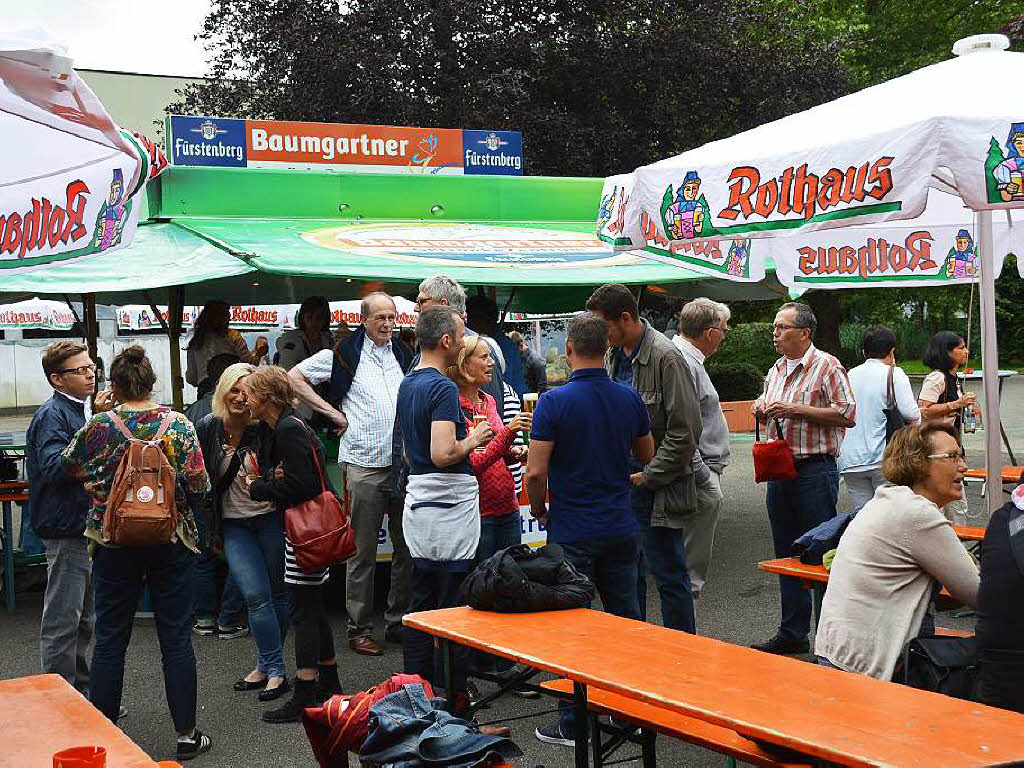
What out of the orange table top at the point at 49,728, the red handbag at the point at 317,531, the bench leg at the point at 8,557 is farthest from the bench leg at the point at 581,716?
the bench leg at the point at 8,557

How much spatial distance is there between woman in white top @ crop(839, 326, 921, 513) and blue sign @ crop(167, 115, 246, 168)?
5.49m

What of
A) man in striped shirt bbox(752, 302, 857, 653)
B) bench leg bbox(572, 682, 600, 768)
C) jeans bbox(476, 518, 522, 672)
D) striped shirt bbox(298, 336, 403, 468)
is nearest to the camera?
bench leg bbox(572, 682, 600, 768)

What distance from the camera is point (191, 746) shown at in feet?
18.2

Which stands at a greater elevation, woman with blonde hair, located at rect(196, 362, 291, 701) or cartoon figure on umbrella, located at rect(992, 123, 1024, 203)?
cartoon figure on umbrella, located at rect(992, 123, 1024, 203)

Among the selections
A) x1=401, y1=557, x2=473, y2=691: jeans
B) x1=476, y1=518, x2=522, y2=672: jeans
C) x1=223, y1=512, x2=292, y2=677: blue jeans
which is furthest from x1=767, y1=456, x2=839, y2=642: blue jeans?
x1=223, y1=512, x2=292, y2=677: blue jeans

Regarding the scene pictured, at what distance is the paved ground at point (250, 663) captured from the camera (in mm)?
5559

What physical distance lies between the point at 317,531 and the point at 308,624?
50cm

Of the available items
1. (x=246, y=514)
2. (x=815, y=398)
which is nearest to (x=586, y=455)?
(x=246, y=514)

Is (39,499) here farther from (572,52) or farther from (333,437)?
(572,52)

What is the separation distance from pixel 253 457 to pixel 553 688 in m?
2.18

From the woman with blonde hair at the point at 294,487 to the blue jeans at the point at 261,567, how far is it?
20 centimetres

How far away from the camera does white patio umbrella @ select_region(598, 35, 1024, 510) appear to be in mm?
4543

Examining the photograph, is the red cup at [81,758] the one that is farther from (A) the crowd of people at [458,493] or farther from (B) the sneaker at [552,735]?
(B) the sneaker at [552,735]

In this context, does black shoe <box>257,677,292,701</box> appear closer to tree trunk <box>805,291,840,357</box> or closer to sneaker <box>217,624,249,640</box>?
sneaker <box>217,624,249,640</box>
